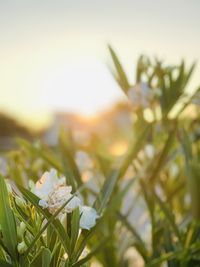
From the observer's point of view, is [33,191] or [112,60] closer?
[33,191]

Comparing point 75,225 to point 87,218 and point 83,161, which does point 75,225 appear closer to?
point 87,218

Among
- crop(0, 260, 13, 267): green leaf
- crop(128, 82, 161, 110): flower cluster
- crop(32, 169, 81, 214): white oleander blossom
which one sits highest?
crop(128, 82, 161, 110): flower cluster

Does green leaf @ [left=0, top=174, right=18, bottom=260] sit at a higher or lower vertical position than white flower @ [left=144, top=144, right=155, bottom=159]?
higher

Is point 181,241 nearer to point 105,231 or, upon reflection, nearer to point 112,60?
point 105,231

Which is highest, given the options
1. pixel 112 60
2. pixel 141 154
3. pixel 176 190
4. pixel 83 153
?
pixel 112 60

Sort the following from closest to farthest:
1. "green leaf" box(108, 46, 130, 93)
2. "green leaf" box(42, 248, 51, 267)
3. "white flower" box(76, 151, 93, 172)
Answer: "green leaf" box(42, 248, 51, 267) → "green leaf" box(108, 46, 130, 93) → "white flower" box(76, 151, 93, 172)

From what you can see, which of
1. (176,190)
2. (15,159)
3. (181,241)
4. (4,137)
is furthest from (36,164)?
(4,137)

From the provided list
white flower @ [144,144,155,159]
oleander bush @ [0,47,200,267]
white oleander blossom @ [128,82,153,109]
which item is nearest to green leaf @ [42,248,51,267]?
oleander bush @ [0,47,200,267]

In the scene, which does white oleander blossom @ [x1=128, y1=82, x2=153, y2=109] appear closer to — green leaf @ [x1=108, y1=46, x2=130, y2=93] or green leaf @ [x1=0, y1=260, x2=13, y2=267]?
green leaf @ [x1=108, y1=46, x2=130, y2=93]

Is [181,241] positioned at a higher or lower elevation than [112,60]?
lower
